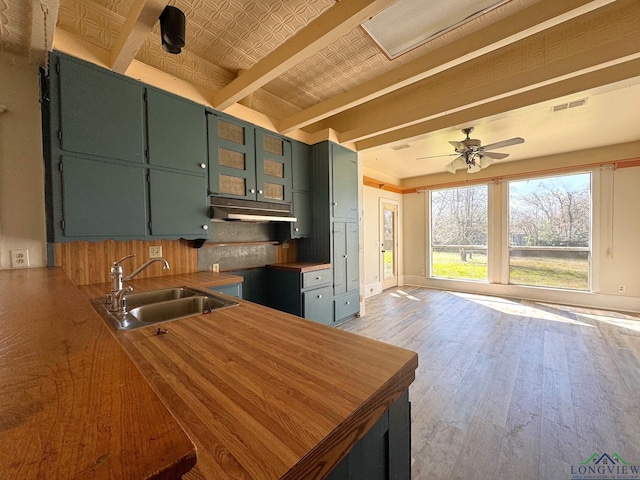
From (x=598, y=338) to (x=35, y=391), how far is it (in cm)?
475

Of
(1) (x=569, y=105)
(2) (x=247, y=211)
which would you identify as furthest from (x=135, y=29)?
(1) (x=569, y=105)

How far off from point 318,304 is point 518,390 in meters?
2.04

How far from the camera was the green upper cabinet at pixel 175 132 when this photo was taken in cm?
218

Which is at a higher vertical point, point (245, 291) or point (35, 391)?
point (35, 391)

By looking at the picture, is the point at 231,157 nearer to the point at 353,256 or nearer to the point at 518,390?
the point at 353,256

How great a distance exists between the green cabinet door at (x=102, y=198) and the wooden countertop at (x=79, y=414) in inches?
61.4

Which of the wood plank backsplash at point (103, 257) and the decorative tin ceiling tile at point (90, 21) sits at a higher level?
the decorative tin ceiling tile at point (90, 21)

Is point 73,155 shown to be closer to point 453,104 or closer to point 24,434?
point 24,434

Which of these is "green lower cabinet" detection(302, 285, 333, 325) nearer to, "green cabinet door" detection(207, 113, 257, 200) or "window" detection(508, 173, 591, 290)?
"green cabinet door" detection(207, 113, 257, 200)

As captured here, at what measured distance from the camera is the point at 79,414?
36cm

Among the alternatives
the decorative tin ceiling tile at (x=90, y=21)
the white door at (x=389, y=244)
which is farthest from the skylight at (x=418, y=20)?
the white door at (x=389, y=244)

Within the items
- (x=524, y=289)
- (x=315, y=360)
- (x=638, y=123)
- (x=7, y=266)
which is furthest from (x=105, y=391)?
(x=524, y=289)

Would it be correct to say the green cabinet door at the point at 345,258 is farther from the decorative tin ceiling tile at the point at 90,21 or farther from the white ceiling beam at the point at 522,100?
the decorative tin ceiling tile at the point at 90,21

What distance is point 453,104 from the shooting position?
265cm
